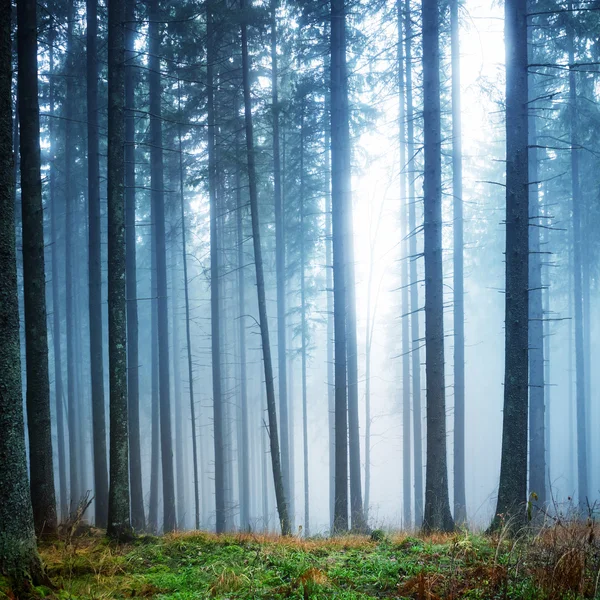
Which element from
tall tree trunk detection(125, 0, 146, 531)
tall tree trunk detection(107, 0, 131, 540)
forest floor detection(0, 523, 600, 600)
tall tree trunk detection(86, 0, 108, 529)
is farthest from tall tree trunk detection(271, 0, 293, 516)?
forest floor detection(0, 523, 600, 600)

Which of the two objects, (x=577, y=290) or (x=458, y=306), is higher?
(x=577, y=290)

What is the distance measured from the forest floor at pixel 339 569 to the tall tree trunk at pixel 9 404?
0.45 m

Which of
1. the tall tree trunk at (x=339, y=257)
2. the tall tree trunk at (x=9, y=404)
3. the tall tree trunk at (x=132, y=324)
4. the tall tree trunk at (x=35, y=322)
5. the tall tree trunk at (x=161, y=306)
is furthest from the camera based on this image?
the tall tree trunk at (x=161, y=306)

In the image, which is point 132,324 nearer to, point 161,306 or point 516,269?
point 161,306

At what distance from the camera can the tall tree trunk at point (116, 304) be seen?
740cm

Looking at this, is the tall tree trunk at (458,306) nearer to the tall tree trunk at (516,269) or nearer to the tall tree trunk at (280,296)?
the tall tree trunk at (516,269)

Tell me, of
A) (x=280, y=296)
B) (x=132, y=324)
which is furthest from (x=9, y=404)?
(x=280, y=296)

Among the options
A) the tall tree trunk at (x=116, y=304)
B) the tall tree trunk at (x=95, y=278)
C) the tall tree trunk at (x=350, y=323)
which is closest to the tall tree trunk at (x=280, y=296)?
the tall tree trunk at (x=350, y=323)

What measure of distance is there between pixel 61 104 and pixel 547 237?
74.4ft

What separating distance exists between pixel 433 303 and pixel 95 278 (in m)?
9.31

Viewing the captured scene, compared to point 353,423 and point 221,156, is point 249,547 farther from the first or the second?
point 221,156

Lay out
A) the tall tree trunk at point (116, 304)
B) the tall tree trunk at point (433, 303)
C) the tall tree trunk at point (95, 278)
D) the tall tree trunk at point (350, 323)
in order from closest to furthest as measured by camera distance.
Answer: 1. the tall tree trunk at point (116, 304)
2. the tall tree trunk at point (433, 303)
3. the tall tree trunk at point (350, 323)
4. the tall tree trunk at point (95, 278)

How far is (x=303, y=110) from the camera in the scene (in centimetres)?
1477

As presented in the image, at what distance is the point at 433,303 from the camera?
8703 mm
